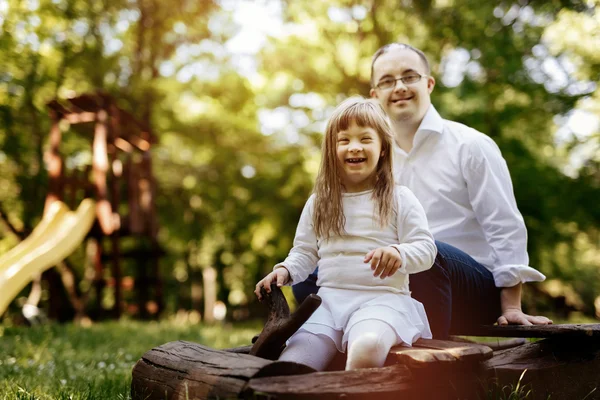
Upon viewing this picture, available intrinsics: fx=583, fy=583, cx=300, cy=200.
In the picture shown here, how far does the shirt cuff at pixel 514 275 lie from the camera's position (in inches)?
104

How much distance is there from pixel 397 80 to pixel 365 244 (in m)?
1.15

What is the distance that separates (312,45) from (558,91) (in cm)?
545

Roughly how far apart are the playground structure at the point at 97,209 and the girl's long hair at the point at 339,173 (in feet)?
18.0

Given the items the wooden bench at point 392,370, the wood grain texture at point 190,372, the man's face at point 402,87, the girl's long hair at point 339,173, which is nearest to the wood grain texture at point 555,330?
the wooden bench at point 392,370

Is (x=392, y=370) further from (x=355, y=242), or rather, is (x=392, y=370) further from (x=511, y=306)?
(x=511, y=306)

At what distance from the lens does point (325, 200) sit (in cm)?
239

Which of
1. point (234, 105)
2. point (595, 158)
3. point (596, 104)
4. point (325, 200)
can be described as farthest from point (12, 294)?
point (596, 104)

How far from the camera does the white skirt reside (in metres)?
2.13

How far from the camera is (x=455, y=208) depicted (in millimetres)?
2984

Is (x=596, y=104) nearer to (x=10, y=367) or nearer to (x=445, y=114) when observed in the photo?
(x=445, y=114)

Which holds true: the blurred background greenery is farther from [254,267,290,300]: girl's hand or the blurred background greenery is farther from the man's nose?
[254,267,290,300]: girl's hand

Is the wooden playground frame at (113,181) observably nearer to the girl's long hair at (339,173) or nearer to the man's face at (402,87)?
the man's face at (402,87)

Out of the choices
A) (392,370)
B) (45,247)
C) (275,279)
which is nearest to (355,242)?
(275,279)

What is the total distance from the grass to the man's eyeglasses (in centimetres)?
199
